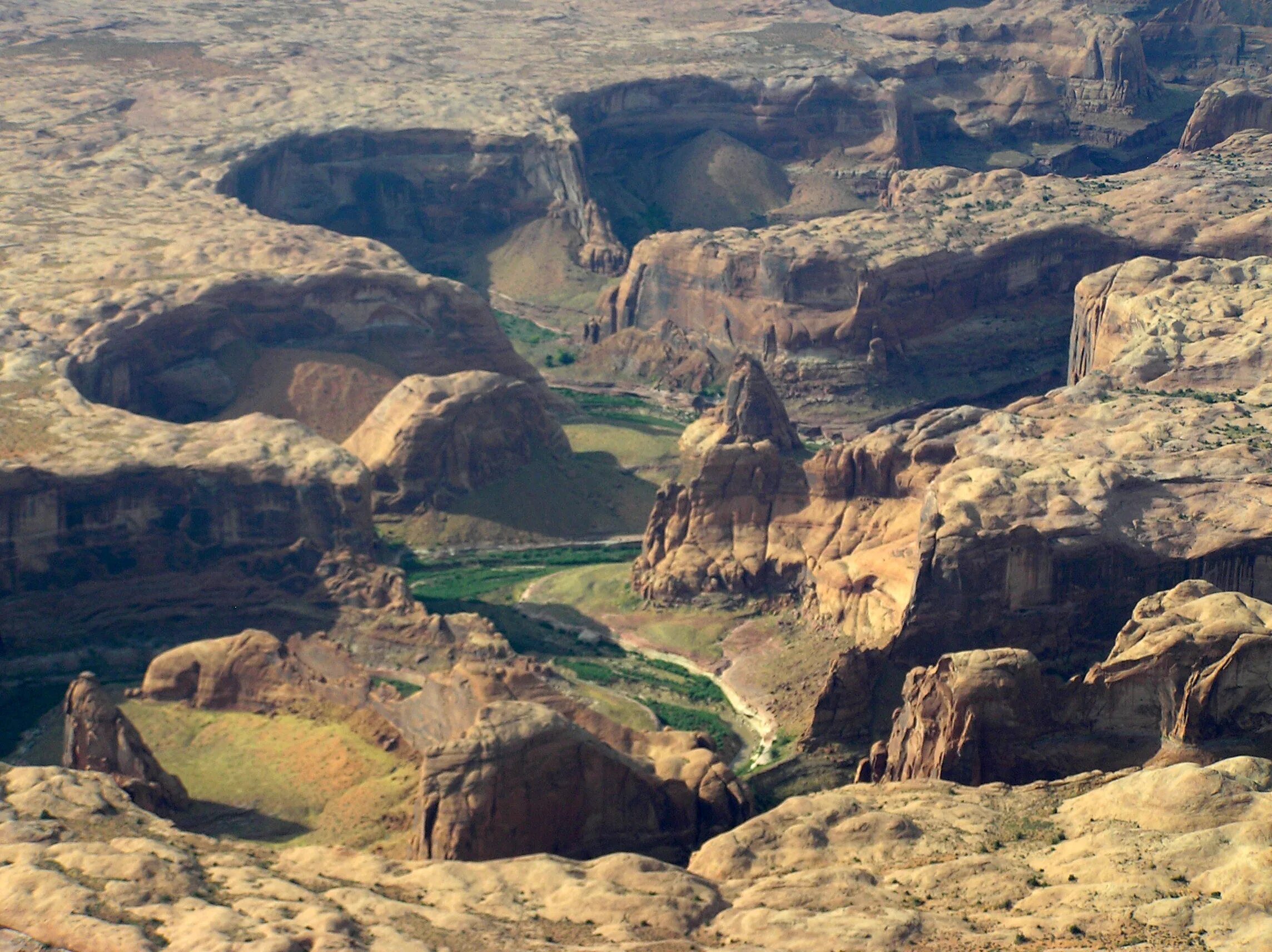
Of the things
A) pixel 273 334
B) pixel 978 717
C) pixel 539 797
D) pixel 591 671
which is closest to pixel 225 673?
pixel 591 671

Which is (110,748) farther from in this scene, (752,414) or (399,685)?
(752,414)

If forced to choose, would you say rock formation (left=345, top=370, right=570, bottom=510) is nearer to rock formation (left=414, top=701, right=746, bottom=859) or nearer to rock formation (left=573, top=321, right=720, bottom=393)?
rock formation (left=573, top=321, right=720, bottom=393)

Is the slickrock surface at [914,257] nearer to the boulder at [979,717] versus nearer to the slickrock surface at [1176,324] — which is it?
the slickrock surface at [1176,324]

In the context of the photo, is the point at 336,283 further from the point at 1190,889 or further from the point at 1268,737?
the point at 1190,889

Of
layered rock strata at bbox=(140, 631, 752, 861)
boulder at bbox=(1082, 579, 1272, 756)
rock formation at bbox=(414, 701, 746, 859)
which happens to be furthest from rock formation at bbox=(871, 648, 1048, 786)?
rock formation at bbox=(414, 701, 746, 859)

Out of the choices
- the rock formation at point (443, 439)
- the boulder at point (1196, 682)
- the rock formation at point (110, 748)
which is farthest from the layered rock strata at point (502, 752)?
the rock formation at point (443, 439)
